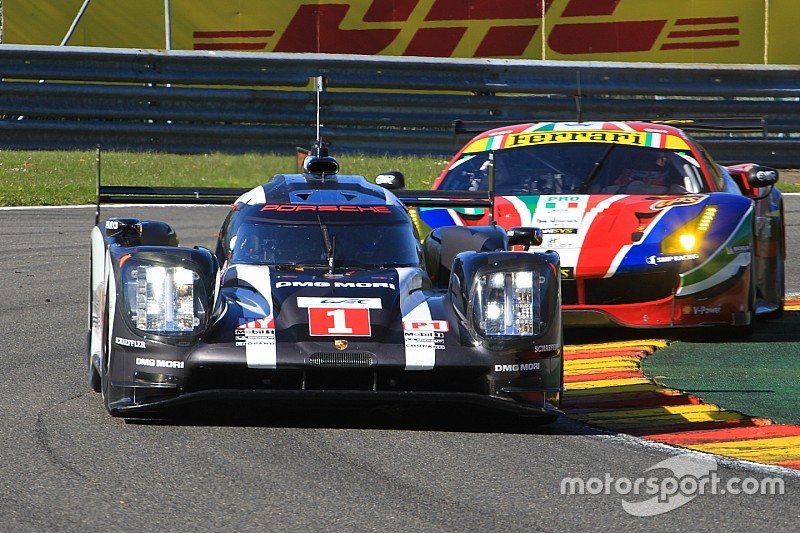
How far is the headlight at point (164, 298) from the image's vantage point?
571 cm

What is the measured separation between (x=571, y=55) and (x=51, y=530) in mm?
13574

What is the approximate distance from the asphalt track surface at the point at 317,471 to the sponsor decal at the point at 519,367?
0.89 ft

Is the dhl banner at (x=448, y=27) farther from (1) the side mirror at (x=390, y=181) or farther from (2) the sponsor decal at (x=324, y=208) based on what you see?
(2) the sponsor decal at (x=324, y=208)

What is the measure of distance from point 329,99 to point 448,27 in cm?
188

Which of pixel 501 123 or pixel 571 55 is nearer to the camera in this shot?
pixel 501 123

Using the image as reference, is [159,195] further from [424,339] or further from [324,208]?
[424,339]

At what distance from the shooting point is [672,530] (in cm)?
440

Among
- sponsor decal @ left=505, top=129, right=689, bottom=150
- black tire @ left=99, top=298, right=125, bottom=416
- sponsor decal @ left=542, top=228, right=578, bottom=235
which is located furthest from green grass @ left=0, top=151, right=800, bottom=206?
black tire @ left=99, top=298, right=125, bottom=416

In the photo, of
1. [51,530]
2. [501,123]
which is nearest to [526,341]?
[51,530]

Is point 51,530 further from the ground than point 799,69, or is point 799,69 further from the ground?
point 799,69

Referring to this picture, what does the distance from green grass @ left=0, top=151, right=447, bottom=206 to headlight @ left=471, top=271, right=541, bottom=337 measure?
875cm

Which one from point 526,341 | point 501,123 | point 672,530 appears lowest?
point 672,530

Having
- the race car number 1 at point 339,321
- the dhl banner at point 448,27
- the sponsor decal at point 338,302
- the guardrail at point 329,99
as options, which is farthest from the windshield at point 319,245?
the dhl banner at point 448,27

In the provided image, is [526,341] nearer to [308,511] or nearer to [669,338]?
[308,511]
